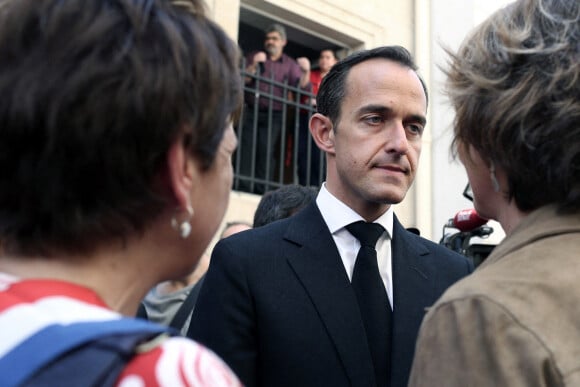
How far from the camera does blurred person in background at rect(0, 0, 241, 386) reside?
3.13 ft

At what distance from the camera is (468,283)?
1.30m

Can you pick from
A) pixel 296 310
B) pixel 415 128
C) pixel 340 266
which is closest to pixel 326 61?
pixel 415 128

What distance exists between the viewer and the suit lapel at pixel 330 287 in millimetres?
2131

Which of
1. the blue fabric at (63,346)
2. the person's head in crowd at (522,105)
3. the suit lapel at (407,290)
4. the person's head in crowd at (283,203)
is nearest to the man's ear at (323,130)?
the suit lapel at (407,290)

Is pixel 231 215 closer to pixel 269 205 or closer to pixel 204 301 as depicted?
pixel 269 205

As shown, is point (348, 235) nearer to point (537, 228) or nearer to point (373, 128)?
point (373, 128)

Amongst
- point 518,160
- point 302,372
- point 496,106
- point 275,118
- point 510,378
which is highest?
point 275,118

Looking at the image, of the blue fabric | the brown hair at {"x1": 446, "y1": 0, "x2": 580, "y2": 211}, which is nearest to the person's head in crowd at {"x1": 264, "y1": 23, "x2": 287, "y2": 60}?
the brown hair at {"x1": 446, "y1": 0, "x2": 580, "y2": 211}

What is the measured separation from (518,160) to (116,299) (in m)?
0.81

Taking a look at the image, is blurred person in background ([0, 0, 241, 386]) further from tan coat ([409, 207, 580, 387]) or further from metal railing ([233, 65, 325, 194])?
metal railing ([233, 65, 325, 194])

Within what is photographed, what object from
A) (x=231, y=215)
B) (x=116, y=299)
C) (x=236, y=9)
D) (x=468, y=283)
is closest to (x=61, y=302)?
(x=116, y=299)

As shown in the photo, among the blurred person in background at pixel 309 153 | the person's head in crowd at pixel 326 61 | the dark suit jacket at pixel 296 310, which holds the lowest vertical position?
the dark suit jacket at pixel 296 310

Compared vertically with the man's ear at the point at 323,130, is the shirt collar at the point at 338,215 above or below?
below

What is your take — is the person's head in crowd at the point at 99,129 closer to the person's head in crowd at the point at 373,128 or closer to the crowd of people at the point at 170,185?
the crowd of people at the point at 170,185
